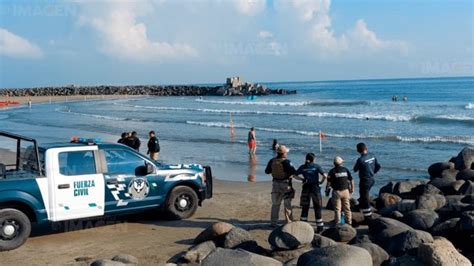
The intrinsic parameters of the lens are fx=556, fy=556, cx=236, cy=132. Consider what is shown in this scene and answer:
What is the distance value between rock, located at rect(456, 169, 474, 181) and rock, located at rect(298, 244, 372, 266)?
29.3ft

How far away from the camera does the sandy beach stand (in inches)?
355

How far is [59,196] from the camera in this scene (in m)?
9.77

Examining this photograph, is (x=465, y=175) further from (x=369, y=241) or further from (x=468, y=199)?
(x=369, y=241)

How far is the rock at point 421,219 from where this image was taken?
31.7 ft

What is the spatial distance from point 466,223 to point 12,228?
741 centimetres

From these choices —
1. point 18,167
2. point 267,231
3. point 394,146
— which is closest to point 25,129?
point 394,146

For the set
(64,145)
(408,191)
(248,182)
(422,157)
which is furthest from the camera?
(422,157)

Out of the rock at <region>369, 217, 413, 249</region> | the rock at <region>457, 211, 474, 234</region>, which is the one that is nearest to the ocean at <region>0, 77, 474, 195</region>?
the rock at <region>369, 217, 413, 249</region>

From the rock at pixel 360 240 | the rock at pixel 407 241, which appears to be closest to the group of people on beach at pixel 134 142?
the rock at pixel 360 240

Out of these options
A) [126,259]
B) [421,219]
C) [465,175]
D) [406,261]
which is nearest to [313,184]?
[421,219]

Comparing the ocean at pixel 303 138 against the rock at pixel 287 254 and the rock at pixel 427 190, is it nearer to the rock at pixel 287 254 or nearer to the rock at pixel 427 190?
the rock at pixel 427 190

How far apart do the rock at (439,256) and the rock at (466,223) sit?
1706 millimetres

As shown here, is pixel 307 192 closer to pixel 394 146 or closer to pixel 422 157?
pixel 422 157

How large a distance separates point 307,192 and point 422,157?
1261cm
